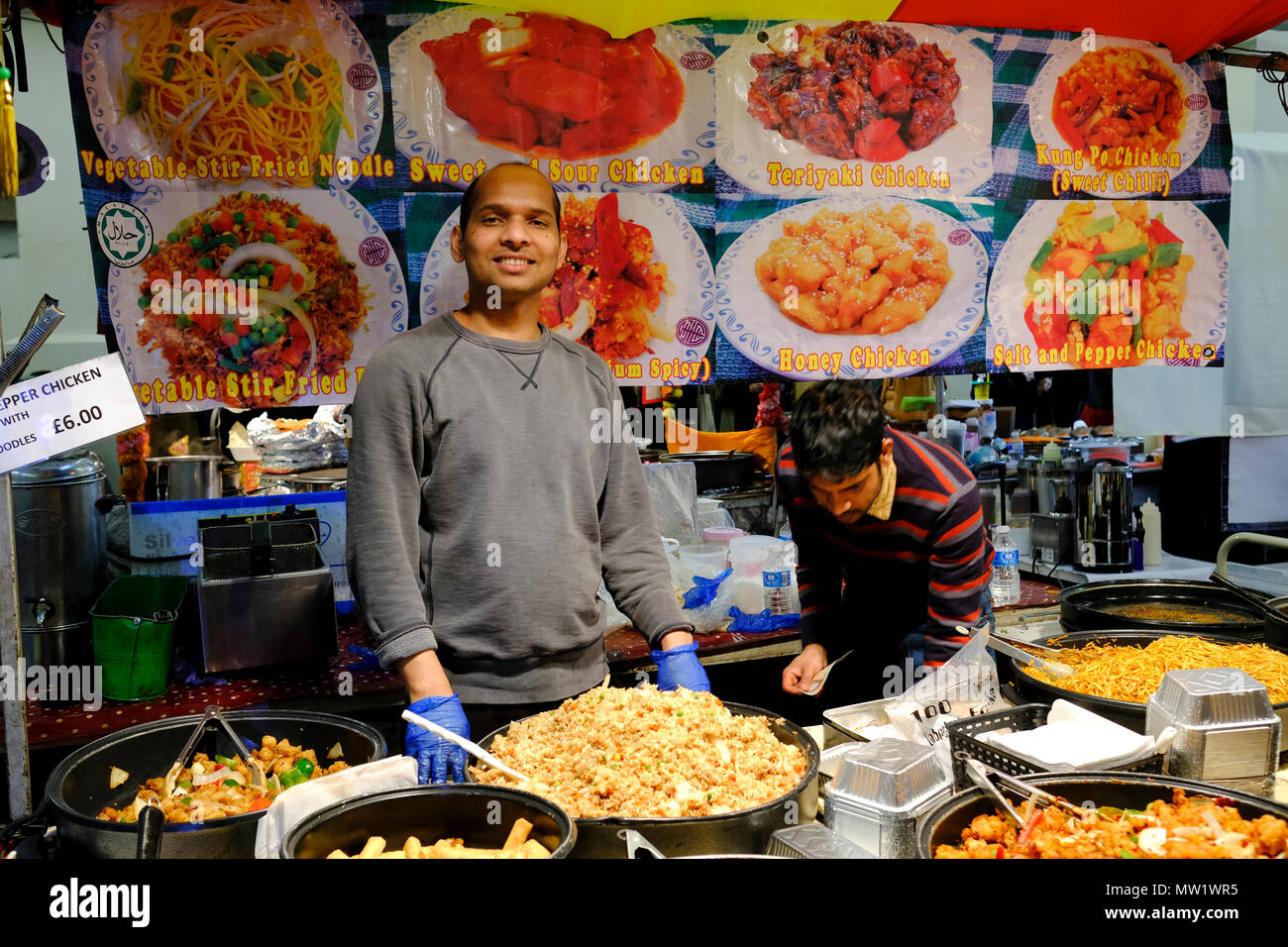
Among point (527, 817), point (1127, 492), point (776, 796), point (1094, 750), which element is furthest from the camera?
point (1127, 492)

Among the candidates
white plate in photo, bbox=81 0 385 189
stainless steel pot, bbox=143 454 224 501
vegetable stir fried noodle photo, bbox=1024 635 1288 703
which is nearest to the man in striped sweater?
vegetable stir fried noodle photo, bbox=1024 635 1288 703

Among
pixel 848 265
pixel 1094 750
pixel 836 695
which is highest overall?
pixel 848 265

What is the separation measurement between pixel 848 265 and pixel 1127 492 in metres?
1.89

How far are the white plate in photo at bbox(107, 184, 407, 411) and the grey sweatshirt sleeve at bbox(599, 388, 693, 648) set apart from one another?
Answer: 85 centimetres

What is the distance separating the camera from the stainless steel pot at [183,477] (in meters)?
3.50

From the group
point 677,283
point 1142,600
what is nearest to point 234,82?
point 677,283

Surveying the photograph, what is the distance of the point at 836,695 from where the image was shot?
3014 mm

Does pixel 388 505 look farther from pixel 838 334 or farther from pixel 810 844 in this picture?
pixel 838 334

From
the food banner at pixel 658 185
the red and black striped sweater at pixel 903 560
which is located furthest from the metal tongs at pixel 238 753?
the red and black striped sweater at pixel 903 560

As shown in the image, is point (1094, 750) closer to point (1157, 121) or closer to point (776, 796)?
point (776, 796)

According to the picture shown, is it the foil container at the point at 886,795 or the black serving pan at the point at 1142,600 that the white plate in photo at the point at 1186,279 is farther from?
the foil container at the point at 886,795

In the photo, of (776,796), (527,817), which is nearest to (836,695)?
(776,796)
